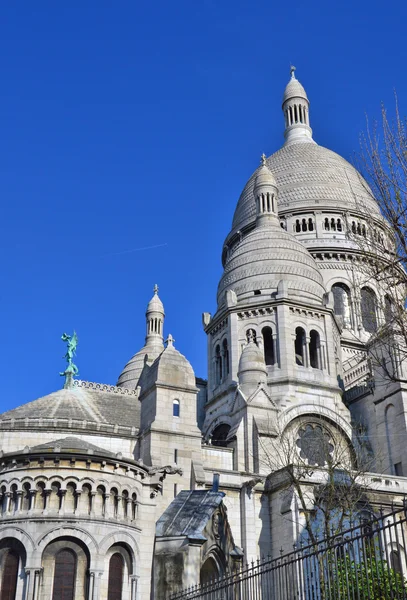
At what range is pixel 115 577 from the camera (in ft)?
96.2

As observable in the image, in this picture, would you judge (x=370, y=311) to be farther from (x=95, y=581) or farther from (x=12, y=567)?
(x=12, y=567)

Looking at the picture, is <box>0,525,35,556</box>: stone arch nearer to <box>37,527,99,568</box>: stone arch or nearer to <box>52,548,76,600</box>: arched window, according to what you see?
<box>37,527,99,568</box>: stone arch

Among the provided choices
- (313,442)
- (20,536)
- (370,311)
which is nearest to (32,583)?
(20,536)

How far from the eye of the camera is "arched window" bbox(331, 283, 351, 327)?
58.6m

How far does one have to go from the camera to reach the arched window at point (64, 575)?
28.2 meters

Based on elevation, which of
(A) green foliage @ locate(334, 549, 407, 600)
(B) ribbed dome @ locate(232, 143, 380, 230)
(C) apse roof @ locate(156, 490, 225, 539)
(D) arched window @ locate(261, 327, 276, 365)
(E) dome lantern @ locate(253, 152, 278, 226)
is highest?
(B) ribbed dome @ locate(232, 143, 380, 230)

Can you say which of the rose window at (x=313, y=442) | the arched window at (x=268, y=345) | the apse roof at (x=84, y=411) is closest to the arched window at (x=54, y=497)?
the apse roof at (x=84, y=411)

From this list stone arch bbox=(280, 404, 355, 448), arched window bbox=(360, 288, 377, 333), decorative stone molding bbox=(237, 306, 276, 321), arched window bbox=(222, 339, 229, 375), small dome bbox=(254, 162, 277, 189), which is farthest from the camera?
small dome bbox=(254, 162, 277, 189)

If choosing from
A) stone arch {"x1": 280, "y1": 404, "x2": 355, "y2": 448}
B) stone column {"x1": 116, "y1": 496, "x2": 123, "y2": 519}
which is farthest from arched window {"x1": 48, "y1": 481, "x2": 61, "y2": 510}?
stone arch {"x1": 280, "y1": 404, "x2": 355, "y2": 448}

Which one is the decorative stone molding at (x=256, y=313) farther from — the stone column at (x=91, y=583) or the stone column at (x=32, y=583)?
the stone column at (x=32, y=583)

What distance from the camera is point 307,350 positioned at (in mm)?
47219

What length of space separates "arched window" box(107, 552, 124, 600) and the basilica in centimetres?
6

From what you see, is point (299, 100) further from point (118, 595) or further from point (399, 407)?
point (118, 595)

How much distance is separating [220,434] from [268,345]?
6.96m
